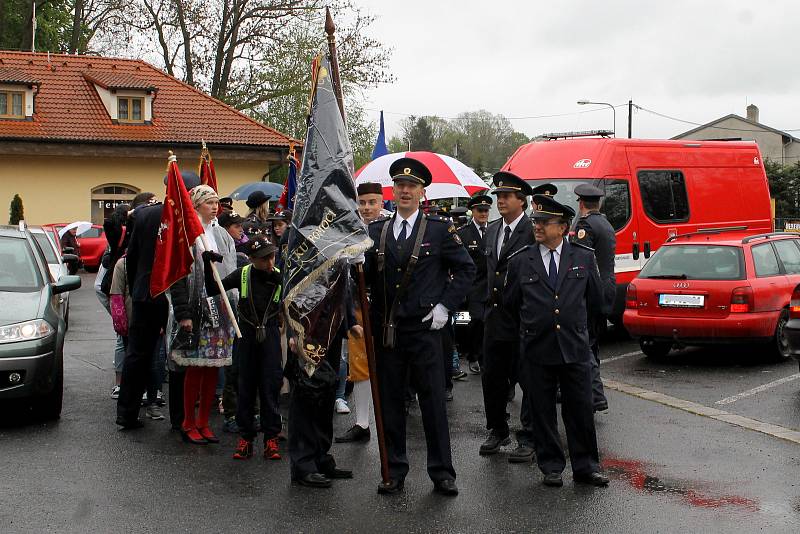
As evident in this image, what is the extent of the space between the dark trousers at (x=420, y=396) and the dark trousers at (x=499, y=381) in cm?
107

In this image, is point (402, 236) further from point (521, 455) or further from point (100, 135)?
point (100, 135)

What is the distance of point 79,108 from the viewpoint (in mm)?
36844

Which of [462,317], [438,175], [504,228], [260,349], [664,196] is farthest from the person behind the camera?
[664,196]

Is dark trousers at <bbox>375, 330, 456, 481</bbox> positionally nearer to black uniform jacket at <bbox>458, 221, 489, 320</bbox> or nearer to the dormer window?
black uniform jacket at <bbox>458, 221, 489, 320</bbox>

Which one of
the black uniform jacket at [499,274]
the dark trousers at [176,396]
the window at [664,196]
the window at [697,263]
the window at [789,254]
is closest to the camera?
the black uniform jacket at [499,274]

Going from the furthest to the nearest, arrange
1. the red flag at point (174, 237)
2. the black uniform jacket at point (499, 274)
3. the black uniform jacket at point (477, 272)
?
1. the black uniform jacket at point (477, 272)
2. the red flag at point (174, 237)
3. the black uniform jacket at point (499, 274)

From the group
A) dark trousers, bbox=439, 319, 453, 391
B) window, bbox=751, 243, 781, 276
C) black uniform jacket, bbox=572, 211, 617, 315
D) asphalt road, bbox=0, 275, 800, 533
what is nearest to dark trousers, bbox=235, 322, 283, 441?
asphalt road, bbox=0, 275, 800, 533

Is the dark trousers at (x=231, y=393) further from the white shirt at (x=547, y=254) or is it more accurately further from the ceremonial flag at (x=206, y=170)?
the ceremonial flag at (x=206, y=170)

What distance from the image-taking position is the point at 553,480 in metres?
6.88

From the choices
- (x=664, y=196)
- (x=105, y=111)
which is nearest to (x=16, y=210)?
(x=105, y=111)

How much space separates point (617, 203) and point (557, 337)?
25.9 feet

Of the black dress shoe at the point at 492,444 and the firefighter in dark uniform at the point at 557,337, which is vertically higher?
the firefighter in dark uniform at the point at 557,337

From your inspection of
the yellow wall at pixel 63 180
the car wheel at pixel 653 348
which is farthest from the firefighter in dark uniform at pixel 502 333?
the yellow wall at pixel 63 180

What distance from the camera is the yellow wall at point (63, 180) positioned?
35438 mm
